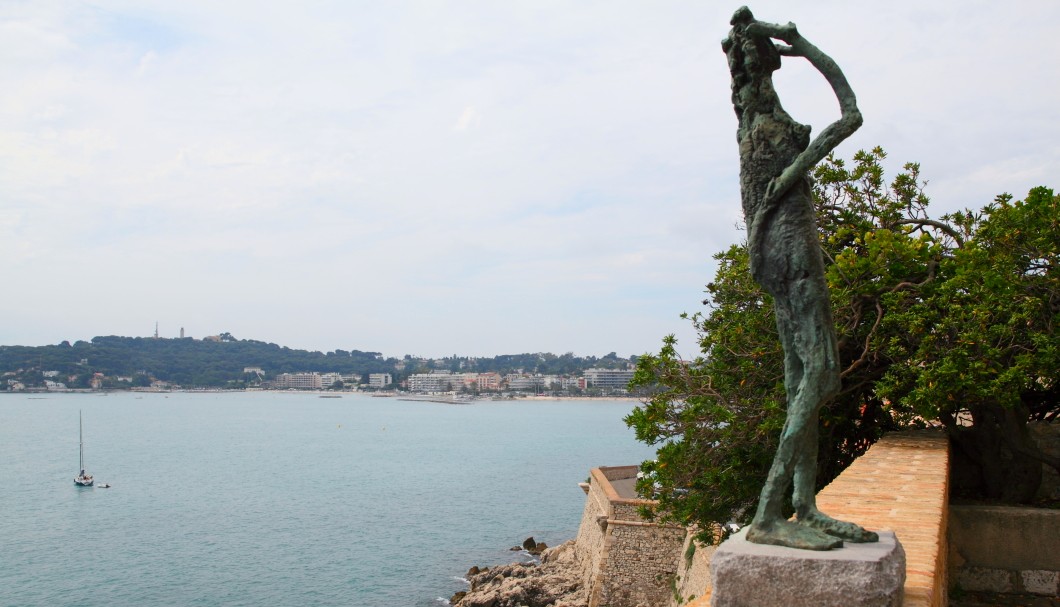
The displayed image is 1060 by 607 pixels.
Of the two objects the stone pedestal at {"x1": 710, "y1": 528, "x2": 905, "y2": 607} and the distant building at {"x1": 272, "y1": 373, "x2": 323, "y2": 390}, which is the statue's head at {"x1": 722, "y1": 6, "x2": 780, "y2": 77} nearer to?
the stone pedestal at {"x1": 710, "y1": 528, "x2": 905, "y2": 607}

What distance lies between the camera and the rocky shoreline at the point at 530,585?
2177 cm

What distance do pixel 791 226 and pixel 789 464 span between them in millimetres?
1172

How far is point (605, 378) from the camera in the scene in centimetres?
17238

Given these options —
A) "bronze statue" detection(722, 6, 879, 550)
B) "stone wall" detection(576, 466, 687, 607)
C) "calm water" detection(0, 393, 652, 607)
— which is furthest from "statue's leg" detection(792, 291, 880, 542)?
"calm water" detection(0, 393, 652, 607)

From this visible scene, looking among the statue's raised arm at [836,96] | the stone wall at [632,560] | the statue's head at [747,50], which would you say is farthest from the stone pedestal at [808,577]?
the stone wall at [632,560]

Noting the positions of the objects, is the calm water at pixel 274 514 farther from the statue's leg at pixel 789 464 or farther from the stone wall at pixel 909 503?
the statue's leg at pixel 789 464

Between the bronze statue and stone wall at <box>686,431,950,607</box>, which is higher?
the bronze statue

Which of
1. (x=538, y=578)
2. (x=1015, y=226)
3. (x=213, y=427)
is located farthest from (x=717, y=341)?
(x=213, y=427)

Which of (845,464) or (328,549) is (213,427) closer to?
(328,549)

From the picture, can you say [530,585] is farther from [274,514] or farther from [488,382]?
[488,382]

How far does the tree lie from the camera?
8.73m

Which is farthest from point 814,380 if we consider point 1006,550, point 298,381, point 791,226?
point 298,381

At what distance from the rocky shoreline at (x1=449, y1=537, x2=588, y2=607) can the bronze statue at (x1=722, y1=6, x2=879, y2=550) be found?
58.3ft

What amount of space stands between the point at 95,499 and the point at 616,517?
31.6 metres
